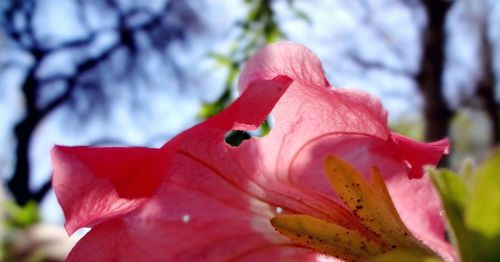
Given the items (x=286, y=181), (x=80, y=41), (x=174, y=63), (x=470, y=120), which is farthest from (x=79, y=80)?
(x=286, y=181)

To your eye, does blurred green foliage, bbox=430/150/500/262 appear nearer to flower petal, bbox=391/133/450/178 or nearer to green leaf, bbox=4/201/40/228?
flower petal, bbox=391/133/450/178

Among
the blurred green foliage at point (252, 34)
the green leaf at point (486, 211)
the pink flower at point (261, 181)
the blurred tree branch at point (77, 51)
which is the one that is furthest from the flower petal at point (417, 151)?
the blurred tree branch at point (77, 51)

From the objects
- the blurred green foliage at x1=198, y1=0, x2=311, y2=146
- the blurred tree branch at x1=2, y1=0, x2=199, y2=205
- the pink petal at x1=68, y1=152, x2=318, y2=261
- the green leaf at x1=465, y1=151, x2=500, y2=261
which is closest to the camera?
the green leaf at x1=465, y1=151, x2=500, y2=261

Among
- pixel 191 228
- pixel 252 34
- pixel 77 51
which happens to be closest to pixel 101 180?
pixel 191 228

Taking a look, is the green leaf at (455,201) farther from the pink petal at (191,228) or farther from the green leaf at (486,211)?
the pink petal at (191,228)

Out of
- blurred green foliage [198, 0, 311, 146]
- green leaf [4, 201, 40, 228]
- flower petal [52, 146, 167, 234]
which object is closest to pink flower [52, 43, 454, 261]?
flower petal [52, 146, 167, 234]

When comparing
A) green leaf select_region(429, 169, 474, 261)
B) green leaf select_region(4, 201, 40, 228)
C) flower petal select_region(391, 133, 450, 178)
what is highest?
green leaf select_region(429, 169, 474, 261)

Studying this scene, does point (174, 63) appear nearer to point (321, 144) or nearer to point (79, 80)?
point (79, 80)
